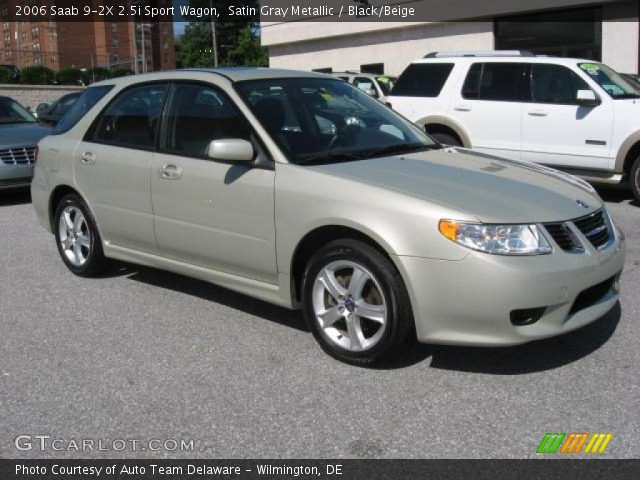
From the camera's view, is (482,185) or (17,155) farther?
(17,155)

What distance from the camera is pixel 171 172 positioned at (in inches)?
196

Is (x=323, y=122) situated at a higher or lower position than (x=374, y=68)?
lower

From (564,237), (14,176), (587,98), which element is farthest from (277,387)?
(14,176)

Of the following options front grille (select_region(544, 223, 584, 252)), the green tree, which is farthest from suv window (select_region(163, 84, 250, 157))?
the green tree

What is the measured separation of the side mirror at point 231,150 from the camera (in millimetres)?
4352

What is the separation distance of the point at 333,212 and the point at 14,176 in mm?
7722

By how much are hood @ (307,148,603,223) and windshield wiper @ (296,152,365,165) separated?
0.34 feet

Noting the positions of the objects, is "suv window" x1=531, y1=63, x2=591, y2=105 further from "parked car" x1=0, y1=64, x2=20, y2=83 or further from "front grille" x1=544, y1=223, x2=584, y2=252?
"parked car" x1=0, y1=64, x2=20, y2=83

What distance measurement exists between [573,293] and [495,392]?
65 cm

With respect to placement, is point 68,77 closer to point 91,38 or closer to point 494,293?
point 494,293

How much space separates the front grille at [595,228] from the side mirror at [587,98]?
508 cm

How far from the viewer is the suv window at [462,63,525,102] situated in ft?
31.7

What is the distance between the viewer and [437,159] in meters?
4.71

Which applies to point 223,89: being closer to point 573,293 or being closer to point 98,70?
point 573,293
